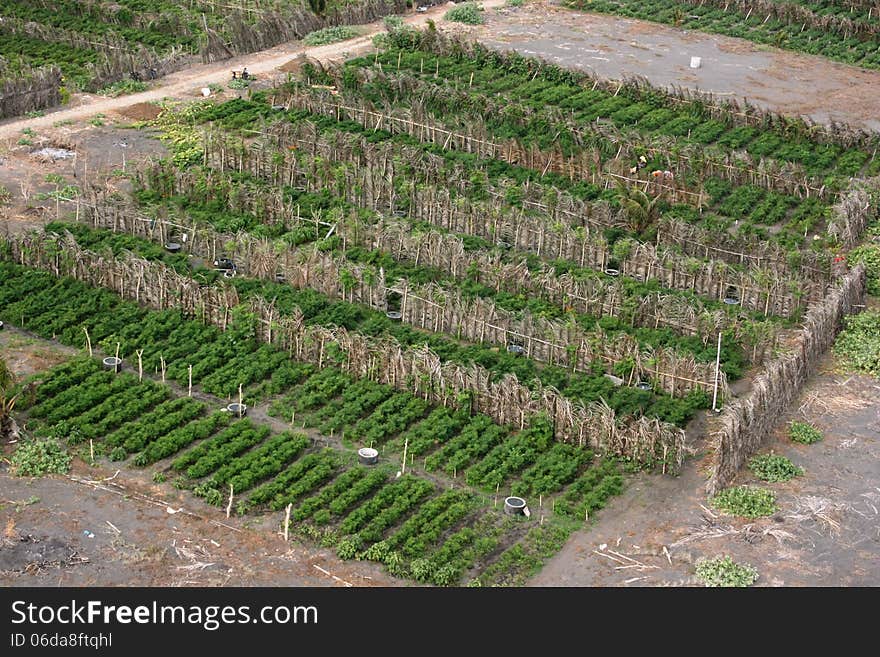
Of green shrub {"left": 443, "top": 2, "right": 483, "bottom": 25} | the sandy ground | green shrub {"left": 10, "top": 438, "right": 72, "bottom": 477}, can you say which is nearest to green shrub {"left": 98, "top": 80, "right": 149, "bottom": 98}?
green shrub {"left": 443, "top": 2, "right": 483, "bottom": 25}

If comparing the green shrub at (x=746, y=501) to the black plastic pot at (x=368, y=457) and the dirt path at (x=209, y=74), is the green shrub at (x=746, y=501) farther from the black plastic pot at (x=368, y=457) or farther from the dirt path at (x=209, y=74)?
the dirt path at (x=209, y=74)

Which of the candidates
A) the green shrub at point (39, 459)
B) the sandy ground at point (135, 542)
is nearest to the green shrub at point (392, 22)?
the green shrub at point (39, 459)

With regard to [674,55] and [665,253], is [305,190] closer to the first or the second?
[665,253]

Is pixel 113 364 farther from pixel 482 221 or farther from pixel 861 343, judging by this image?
pixel 861 343

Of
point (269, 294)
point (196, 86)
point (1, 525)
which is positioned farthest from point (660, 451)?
point (196, 86)

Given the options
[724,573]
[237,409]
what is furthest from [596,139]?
[724,573]

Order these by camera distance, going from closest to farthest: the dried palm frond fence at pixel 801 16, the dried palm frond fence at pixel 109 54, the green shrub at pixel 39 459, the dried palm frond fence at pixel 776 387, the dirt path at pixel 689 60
→ 1. the green shrub at pixel 39 459
2. the dried palm frond fence at pixel 776 387
3. the dried palm frond fence at pixel 109 54
4. the dirt path at pixel 689 60
5. the dried palm frond fence at pixel 801 16

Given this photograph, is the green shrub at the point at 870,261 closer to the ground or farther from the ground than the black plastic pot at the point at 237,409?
farther from the ground
